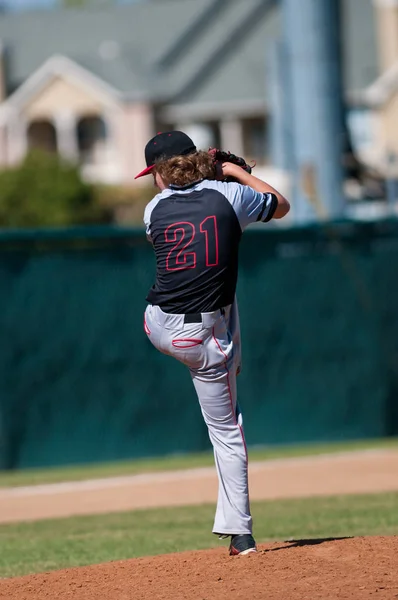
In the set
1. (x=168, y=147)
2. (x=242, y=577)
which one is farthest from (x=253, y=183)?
(x=242, y=577)

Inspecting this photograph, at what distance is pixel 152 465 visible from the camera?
11.1m

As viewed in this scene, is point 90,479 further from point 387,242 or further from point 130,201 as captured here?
point 130,201

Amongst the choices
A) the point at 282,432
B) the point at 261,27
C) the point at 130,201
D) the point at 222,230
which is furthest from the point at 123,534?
the point at 261,27

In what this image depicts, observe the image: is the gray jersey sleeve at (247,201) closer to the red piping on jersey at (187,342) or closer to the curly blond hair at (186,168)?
the curly blond hair at (186,168)

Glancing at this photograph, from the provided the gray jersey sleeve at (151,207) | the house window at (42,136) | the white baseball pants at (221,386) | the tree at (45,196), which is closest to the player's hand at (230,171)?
the gray jersey sleeve at (151,207)

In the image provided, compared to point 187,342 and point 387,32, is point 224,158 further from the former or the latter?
point 387,32

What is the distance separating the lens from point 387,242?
477 inches

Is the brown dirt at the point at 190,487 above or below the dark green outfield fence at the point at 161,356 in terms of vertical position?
below

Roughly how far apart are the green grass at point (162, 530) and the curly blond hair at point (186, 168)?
2.24 metres

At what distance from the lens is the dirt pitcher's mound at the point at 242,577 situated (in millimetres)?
4809

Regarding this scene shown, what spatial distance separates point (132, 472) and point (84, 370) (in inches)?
45.5

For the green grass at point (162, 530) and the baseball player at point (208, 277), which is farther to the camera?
the green grass at point (162, 530)

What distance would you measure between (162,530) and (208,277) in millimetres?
2639

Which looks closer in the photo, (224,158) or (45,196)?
(224,158)
